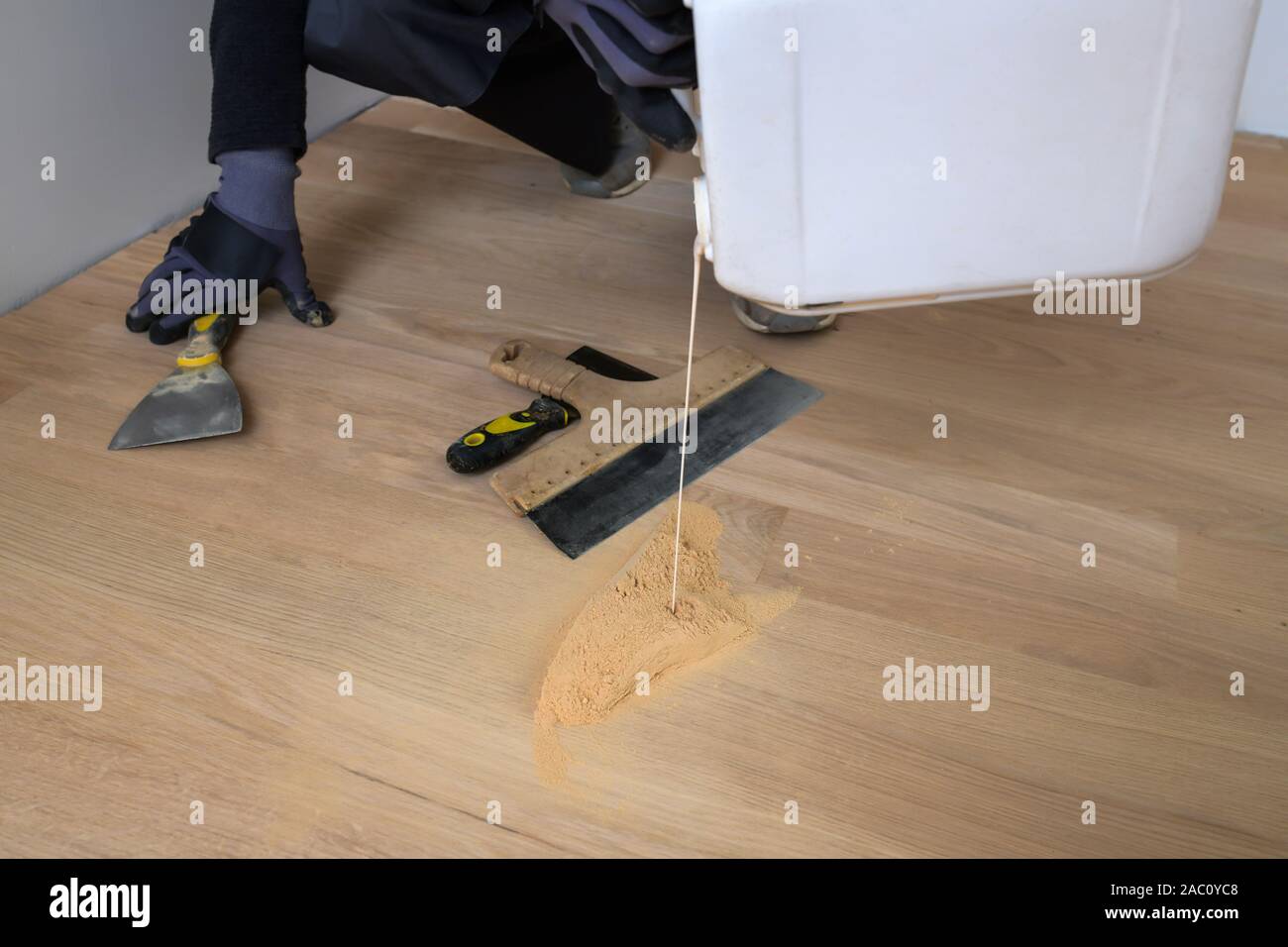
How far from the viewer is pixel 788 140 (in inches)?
29.3

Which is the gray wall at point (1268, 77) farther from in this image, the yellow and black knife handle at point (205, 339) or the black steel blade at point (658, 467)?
the yellow and black knife handle at point (205, 339)

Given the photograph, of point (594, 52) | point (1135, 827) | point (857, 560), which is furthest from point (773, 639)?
point (594, 52)

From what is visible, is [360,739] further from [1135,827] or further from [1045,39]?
[1045,39]

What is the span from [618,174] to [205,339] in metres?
0.65

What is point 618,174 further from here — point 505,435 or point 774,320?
point 505,435

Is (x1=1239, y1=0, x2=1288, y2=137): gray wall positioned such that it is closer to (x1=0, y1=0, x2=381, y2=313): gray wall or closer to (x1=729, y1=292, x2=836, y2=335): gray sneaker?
(x1=729, y1=292, x2=836, y2=335): gray sneaker

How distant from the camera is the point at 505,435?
1.12 meters

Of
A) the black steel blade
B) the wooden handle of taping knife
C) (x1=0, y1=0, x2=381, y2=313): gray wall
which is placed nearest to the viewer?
the black steel blade

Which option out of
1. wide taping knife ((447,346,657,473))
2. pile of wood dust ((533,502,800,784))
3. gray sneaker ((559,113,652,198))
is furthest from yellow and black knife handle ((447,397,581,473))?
gray sneaker ((559,113,652,198))

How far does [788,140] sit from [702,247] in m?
0.13

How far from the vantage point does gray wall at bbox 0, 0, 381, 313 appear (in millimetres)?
1295

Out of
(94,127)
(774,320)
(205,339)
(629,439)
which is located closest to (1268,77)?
(774,320)

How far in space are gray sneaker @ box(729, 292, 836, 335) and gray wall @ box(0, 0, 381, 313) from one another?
81 cm

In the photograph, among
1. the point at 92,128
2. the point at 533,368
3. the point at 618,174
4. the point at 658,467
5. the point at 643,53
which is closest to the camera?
the point at 643,53
